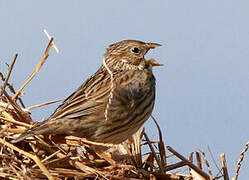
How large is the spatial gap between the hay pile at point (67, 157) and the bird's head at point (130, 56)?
79cm

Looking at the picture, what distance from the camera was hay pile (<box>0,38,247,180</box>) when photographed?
441 cm

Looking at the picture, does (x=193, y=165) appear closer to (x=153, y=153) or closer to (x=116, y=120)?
(x=153, y=153)

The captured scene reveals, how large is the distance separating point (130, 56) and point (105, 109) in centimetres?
86

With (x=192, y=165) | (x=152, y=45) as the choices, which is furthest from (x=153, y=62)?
(x=192, y=165)

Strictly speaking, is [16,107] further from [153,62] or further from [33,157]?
[153,62]

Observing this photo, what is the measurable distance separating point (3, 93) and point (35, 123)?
1.09 feet

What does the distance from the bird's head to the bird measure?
0.48ft

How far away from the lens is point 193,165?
460cm

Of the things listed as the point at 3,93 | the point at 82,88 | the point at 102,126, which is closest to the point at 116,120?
the point at 102,126

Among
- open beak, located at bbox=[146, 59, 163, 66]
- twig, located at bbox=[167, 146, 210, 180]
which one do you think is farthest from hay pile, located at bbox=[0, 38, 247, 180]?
open beak, located at bbox=[146, 59, 163, 66]

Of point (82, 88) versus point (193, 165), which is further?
point (82, 88)

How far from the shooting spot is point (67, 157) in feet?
14.8

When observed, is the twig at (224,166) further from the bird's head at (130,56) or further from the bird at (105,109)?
the bird's head at (130,56)

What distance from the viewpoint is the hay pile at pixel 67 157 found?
14.5 ft
